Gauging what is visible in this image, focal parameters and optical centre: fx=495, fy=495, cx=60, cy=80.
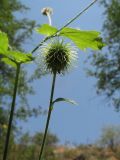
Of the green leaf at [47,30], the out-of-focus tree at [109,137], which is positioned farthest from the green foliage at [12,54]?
the out-of-focus tree at [109,137]

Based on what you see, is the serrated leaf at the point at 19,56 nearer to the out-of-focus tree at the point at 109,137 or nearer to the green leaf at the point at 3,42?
the green leaf at the point at 3,42

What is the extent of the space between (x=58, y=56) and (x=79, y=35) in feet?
0.37

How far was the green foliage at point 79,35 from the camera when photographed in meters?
1.42

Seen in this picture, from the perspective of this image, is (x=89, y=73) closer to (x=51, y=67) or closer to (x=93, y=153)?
(x=93, y=153)

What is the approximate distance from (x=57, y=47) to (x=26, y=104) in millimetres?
22009

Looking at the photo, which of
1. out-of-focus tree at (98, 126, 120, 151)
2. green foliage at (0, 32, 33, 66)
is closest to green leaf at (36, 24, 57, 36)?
green foliage at (0, 32, 33, 66)

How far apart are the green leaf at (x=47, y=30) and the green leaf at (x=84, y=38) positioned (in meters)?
0.02

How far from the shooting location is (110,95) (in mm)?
24047

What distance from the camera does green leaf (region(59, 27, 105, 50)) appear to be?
1.42m

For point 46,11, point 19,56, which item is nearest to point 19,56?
point 19,56

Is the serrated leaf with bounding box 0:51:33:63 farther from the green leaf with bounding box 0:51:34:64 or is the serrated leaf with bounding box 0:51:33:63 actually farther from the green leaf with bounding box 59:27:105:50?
the green leaf with bounding box 59:27:105:50

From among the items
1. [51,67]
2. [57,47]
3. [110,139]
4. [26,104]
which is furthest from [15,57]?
[110,139]

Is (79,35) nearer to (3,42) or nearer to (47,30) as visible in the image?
(47,30)

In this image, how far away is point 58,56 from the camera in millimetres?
1504
